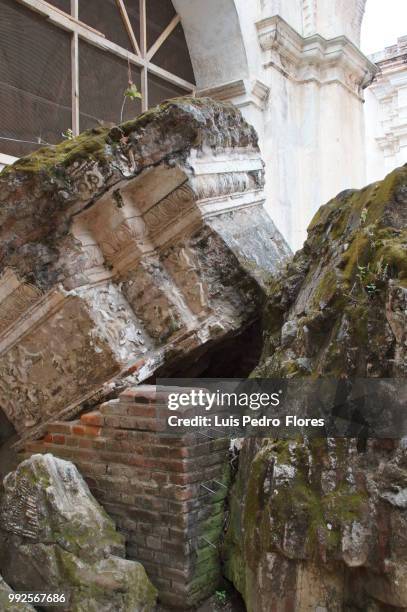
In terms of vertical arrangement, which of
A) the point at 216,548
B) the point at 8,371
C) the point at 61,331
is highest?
the point at 61,331

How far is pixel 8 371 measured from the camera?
3.75m

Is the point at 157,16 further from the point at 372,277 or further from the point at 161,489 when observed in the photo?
the point at 161,489

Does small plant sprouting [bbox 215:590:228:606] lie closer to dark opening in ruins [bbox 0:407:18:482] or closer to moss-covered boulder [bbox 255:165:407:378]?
moss-covered boulder [bbox 255:165:407:378]

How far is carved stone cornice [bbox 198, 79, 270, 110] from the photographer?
7.52 meters

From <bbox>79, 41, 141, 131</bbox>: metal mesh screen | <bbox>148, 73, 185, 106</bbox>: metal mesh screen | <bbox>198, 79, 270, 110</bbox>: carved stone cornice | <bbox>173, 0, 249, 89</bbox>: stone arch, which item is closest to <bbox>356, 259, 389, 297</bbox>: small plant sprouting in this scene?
<bbox>79, 41, 141, 131</bbox>: metal mesh screen

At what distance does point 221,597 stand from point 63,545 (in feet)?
2.55

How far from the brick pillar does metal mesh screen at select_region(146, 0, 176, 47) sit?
558cm

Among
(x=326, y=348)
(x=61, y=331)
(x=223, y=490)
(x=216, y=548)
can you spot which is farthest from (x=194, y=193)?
(x=216, y=548)

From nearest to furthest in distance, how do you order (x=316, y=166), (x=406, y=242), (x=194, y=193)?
(x=406, y=242)
(x=194, y=193)
(x=316, y=166)

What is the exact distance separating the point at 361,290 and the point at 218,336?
3.96 ft

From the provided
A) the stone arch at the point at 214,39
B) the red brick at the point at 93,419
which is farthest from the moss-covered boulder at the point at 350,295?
the stone arch at the point at 214,39

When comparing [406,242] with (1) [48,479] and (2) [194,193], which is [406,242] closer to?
(2) [194,193]

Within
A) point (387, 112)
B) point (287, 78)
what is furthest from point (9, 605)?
point (387, 112)

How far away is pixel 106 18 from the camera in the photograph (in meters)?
6.69
